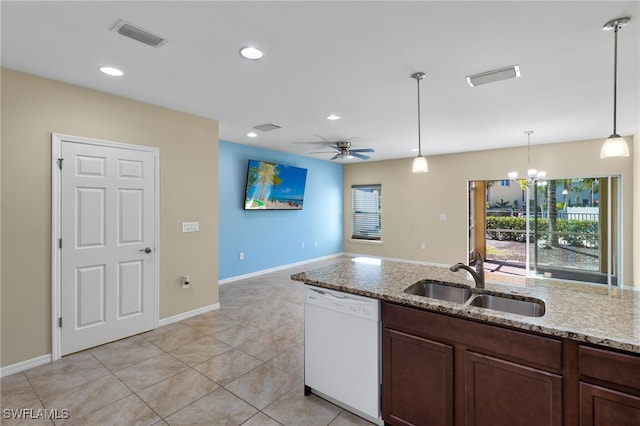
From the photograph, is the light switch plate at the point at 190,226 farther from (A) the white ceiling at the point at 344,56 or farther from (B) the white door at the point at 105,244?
(A) the white ceiling at the point at 344,56

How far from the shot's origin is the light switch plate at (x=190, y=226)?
387 cm

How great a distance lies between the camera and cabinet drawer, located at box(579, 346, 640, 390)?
1243 mm

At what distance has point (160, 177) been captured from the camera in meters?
3.62

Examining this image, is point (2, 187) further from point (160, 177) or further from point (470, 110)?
point (470, 110)

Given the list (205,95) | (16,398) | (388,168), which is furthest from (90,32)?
(388,168)

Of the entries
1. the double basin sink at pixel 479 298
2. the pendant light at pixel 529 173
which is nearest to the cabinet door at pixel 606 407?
the double basin sink at pixel 479 298

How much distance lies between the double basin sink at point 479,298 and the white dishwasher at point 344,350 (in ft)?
1.20

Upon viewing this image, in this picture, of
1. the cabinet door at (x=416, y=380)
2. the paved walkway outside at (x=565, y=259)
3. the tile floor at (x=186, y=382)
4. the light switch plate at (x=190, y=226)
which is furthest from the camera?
the paved walkway outside at (x=565, y=259)

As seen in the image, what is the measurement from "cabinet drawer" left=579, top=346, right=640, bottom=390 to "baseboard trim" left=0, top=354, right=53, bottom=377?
159 inches

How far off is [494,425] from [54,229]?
12.3 feet

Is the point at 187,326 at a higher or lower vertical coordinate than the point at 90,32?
lower

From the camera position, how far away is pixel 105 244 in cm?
320

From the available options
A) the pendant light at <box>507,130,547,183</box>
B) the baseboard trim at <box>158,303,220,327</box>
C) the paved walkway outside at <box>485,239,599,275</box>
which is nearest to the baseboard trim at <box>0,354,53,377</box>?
the baseboard trim at <box>158,303,220,327</box>

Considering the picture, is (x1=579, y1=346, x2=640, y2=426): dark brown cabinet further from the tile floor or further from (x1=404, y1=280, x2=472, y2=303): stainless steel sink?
the tile floor
